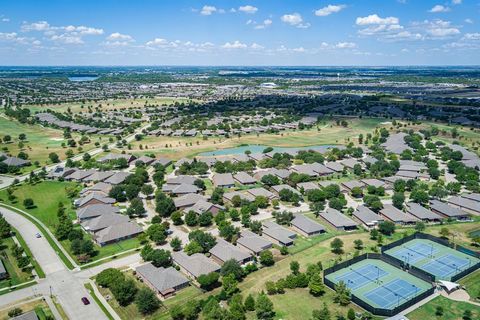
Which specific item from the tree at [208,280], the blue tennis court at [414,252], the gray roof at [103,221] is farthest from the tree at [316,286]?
the gray roof at [103,221]

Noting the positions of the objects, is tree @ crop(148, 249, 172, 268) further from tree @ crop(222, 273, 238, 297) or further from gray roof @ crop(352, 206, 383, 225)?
gray roof @ crop(352, 206, 383, 225)

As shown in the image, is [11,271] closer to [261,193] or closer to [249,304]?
[249,304]

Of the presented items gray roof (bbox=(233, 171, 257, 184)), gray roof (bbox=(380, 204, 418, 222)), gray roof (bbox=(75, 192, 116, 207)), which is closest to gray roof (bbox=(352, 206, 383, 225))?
gray roof (bbox=(380, 204, 418, 222))

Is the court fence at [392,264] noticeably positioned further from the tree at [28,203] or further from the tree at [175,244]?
the tree at [28,203]

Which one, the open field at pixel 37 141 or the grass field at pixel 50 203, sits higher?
the open field at pixel 37 141

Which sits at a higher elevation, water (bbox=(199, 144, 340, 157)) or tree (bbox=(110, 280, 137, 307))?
water (bbox=(199, 144, 340, 157))

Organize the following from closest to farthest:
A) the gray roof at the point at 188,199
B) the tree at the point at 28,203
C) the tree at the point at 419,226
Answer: the tree at the point at 419,226 → the gray roof at the point at 188,199 → the tree at the point at 28,203
